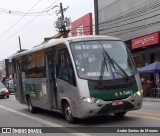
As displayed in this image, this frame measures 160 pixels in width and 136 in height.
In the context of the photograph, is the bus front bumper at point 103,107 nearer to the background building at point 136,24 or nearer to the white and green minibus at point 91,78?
the white and green minibus at point 91,78

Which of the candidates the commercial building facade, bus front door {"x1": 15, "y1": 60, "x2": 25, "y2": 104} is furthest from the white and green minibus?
the commercial building facade

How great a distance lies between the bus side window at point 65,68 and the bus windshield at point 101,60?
293mm

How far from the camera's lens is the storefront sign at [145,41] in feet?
95.8

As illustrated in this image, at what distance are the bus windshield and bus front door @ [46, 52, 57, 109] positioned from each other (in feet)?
5.68

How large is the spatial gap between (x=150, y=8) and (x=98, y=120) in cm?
1971

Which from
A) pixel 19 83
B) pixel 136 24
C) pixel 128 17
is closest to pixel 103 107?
pixel 19 83

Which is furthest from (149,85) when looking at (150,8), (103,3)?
(103,3)

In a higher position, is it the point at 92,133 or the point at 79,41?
the point at 79,41

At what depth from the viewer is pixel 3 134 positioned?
35.5 ft

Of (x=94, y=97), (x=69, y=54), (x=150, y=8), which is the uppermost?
(x=150, y=8)

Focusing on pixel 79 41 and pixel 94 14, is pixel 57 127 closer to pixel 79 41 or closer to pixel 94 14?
pixel 79 41

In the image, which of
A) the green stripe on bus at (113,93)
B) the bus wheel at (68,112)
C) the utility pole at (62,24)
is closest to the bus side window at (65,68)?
the green stripe on bus at (113,93)

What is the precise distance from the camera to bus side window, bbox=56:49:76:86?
11.7 metres

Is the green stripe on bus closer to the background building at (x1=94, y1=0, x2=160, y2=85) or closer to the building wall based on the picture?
the background building at (x1=94, y1=0, x2=160, y2=85)
